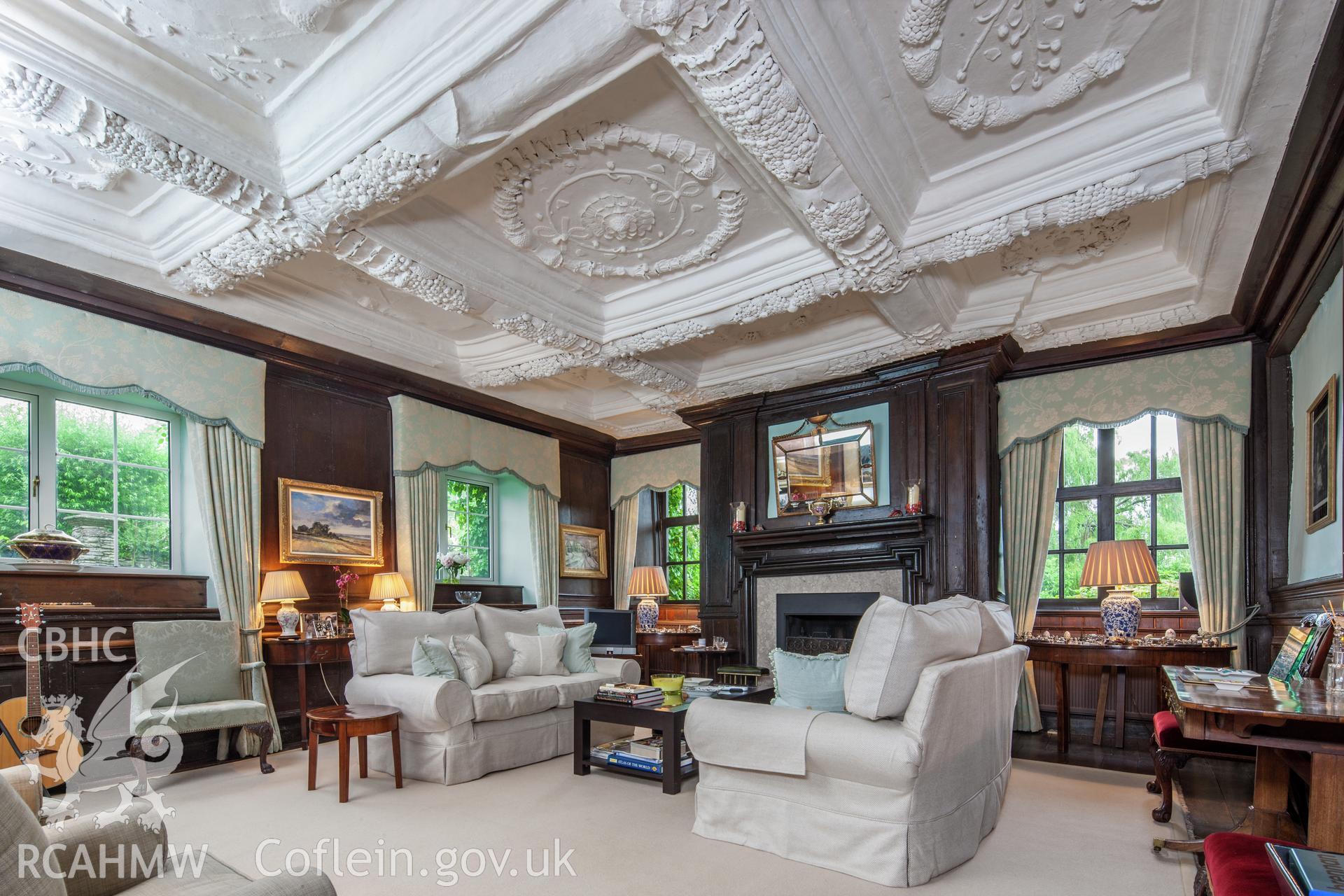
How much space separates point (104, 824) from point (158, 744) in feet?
10.6

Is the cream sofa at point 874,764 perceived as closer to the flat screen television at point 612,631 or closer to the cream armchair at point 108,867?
the cream armchair at point 108,867

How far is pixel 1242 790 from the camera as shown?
4.09m

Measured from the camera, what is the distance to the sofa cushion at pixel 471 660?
186 inches

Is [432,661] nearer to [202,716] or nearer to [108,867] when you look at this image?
[202,716]

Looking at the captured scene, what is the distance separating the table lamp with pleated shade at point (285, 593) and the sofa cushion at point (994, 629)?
440cm

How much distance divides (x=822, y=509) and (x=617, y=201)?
335 cm

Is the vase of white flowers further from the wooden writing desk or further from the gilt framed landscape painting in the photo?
the wooden writing desk

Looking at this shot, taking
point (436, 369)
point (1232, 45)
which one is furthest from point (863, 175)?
point (436, 369)

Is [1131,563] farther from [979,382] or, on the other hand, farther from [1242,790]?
[979,382]

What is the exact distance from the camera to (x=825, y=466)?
22.0 feet

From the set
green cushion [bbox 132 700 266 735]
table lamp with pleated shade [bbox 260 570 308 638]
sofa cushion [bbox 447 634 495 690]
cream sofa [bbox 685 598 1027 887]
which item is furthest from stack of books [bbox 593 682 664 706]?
table lamp with pleated shade [bbox 260 570 308 638]

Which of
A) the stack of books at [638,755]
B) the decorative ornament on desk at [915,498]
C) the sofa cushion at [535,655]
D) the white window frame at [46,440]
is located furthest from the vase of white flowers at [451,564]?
the decorative ornament on desk at [915,498]

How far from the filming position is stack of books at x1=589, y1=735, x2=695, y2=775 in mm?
4230

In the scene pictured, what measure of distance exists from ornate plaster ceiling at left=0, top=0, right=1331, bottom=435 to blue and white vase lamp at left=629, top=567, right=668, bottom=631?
3.14 meters
